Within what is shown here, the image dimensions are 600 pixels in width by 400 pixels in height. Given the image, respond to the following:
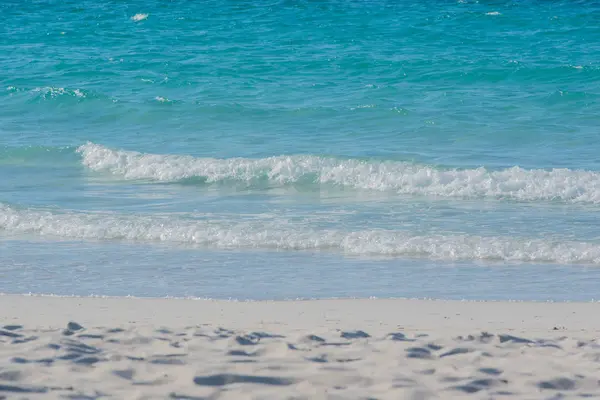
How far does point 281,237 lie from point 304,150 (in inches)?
208

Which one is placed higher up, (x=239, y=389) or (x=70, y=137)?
(x=70, y=137)

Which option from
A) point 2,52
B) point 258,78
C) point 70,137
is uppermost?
point 2,52

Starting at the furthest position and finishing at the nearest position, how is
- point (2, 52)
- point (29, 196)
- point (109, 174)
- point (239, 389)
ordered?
point (2, 52)
point (109, 174)
point (29, 196)
point (239, 389)

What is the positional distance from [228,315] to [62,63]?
57.5ft

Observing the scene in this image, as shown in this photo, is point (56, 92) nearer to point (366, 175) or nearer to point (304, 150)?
point (304, 150)

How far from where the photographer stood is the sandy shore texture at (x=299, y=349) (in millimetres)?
4340

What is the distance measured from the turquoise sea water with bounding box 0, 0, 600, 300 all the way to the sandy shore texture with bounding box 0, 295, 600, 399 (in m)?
0.69

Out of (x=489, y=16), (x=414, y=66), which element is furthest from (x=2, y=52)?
(x=489, y=16)

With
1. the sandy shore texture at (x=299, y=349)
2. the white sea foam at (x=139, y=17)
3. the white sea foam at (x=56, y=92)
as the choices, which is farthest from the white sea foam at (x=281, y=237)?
the white sea foam at (x=139, y=17)

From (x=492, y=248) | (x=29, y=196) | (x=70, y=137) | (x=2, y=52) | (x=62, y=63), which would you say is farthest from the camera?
(x=2, y=52)

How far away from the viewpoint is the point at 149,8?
95.9 feet

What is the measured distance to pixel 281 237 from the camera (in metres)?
8.95

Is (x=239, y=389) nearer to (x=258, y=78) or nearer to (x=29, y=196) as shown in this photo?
(x=29, y=196)

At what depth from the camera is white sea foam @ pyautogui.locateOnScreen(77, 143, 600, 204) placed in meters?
11.0
